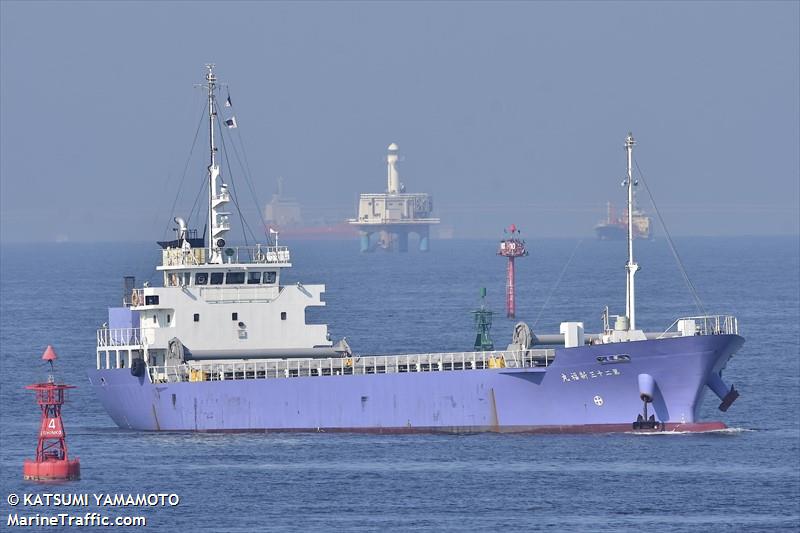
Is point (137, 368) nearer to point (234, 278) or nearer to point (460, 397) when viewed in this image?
point (234, 278)

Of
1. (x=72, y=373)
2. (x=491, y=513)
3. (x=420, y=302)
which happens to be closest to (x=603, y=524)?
(x=491, y=513)

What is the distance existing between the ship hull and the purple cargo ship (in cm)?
4

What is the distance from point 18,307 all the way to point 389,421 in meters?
74.2

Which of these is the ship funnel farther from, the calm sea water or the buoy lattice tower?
the buoy lattice tower

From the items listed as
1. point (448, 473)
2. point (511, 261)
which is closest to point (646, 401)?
point (448, 473)

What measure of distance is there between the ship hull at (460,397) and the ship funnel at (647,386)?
210mm

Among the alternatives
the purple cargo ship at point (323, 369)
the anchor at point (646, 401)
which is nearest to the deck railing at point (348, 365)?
the purple cargo ship at point (323, 369)

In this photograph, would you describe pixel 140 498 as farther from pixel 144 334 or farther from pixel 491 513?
pixel 144 334

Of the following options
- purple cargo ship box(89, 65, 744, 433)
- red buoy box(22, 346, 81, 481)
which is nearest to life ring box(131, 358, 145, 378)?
purple cargo ship box(89, 65, 744, 433)

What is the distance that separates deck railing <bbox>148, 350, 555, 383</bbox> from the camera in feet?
205

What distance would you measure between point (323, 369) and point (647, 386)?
11771 millimetres

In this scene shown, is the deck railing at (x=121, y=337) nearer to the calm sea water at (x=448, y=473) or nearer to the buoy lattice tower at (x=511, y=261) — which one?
the calm sea water at (x=448, y=473)

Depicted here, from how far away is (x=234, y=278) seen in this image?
6794cm

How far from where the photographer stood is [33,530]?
47.4 meters
